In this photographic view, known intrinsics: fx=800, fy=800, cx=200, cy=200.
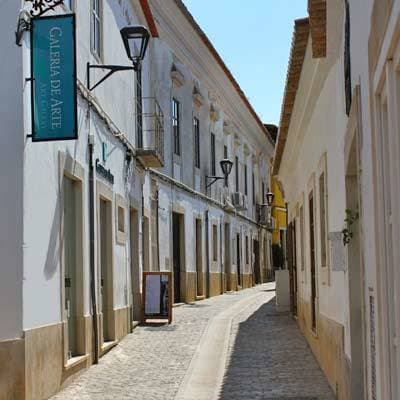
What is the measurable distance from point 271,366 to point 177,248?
12.3 metres

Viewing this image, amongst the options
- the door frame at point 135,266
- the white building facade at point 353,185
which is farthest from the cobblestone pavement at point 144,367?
the white building facade at point 353,185

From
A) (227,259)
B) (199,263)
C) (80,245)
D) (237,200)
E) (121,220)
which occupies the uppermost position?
(237,200)

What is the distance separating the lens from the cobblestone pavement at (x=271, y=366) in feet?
28.5

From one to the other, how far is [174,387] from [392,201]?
6.00m

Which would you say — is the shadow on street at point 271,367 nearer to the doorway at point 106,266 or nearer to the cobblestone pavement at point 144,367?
the cobblestone pavement at point 144,367

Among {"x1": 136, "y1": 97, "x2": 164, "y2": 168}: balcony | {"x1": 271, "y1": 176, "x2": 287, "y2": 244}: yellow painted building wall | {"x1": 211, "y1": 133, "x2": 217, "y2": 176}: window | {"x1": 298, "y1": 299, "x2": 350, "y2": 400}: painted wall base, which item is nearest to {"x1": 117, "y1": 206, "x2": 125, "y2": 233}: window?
{"x1": 136, "y1": 97, "x2": 164, "y2": 168}: balcony

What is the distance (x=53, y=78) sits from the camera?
7.90 metres

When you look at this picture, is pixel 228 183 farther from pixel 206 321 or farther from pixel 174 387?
pixel 174 387

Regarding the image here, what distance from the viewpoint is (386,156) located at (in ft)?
13.0

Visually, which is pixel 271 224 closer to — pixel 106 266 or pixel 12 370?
pixel 106 266

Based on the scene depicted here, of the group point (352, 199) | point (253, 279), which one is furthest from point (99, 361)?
point (253, 279)

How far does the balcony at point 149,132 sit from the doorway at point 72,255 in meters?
5.70

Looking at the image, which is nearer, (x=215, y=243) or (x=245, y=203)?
(x=215, y=243)

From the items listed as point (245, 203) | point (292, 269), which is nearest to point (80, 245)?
point (292, 269)
